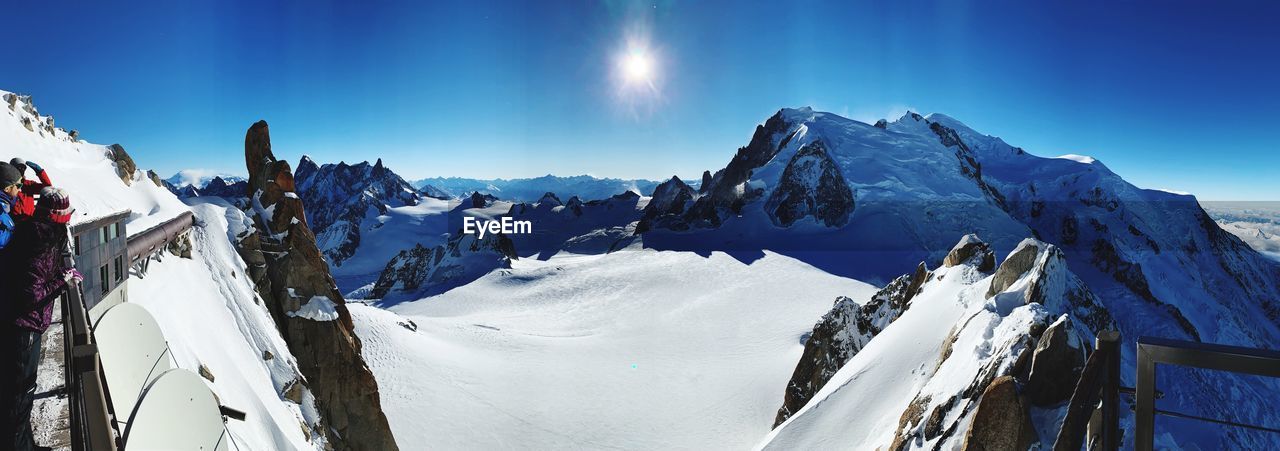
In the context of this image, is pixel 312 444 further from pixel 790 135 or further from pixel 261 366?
pixel 790 135

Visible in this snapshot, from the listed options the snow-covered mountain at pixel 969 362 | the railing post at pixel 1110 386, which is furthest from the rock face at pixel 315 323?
the railing post at pixel 1110 386

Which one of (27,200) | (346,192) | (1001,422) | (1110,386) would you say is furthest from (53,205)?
(346,192)

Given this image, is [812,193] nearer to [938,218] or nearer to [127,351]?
[938,218]

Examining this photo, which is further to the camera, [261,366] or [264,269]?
[264,269]

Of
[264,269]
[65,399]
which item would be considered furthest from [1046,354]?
[264,269]

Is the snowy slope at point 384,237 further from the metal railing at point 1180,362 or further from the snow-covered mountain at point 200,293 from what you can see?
the metal railing at point 1180,362

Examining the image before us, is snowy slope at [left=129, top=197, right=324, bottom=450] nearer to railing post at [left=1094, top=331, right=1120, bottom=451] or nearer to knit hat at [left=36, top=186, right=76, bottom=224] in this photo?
knit hat at [left=36, top=186, right=76, bottom=224]
